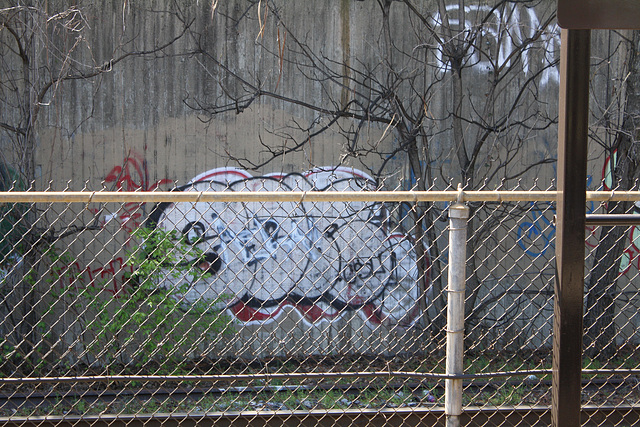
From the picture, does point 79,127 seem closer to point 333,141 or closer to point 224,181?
point 224,181

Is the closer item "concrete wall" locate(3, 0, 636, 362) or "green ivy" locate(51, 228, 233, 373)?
"green ivy" locate(51, 228, 233, 373)

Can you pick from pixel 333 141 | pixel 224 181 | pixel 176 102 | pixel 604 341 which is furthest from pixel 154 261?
pixel 604 341

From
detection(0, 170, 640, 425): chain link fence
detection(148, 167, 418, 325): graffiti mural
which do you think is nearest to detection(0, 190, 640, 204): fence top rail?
detection(0, 170, 640, 425): chain link fence

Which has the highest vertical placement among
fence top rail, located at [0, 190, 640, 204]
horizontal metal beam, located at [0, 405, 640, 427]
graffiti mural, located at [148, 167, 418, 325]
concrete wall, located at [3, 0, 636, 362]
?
concrete wall, located at [3, 0, 636, 362]

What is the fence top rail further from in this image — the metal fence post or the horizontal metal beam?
the horizontal metal beam

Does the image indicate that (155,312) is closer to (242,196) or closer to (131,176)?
(131,176)

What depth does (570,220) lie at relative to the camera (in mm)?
1893

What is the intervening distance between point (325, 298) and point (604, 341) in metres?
2.84

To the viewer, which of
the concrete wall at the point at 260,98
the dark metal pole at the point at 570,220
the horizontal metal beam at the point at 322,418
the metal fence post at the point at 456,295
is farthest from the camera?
the concrete wall at the point at 260,98

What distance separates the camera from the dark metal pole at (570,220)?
1.82 meters

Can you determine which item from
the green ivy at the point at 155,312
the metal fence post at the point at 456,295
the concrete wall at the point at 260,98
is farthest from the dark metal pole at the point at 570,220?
the concrete wall at the point at 260,98

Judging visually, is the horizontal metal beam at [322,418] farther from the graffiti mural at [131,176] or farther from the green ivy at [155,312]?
the graffiti mural at [131,176]

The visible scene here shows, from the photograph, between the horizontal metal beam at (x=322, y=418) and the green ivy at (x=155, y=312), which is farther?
the green ivy at (x=155, y=312)

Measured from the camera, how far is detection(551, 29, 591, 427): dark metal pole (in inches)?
71.8
